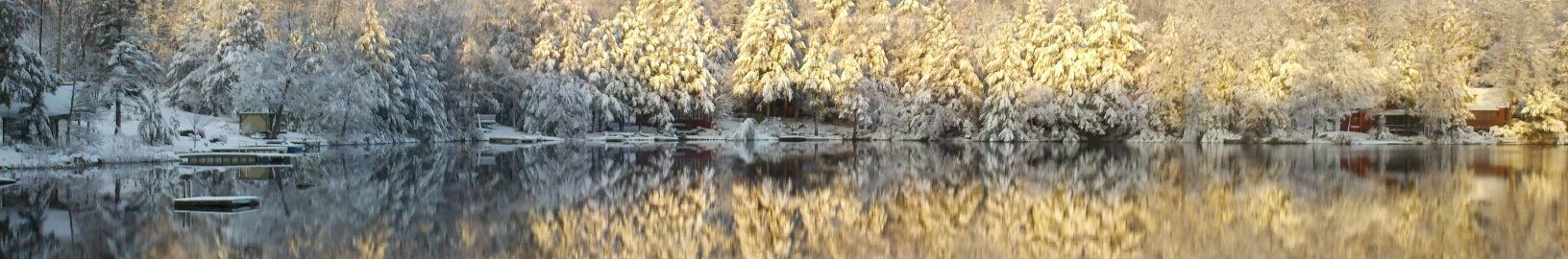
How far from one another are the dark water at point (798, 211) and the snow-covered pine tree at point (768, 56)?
2700 centimetres

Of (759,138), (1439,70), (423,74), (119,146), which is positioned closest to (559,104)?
(423,74)

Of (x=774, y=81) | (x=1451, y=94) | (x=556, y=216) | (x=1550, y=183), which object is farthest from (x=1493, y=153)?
(x=556, y=216)

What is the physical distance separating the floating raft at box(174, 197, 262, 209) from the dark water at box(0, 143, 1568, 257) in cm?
38

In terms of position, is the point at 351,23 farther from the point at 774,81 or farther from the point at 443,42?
the point at 774,81

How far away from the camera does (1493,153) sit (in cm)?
4112

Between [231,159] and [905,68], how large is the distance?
34.6 metres

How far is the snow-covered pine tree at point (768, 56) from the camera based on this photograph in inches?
→ 2341

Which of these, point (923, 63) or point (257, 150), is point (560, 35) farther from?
point (257, 150)

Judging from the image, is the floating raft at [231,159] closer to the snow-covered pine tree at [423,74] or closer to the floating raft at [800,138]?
the snow-covered pine tree at [423,74]

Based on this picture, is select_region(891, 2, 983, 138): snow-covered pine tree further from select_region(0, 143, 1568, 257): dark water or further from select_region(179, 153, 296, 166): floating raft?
select_region(179, 153, 296, 166): floating raft

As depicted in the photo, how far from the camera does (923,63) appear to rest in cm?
5819

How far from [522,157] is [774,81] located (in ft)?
77.1

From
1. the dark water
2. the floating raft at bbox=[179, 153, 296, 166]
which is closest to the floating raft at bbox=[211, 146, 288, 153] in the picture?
the floating raft at bbox=[179, 153, 296, 166]

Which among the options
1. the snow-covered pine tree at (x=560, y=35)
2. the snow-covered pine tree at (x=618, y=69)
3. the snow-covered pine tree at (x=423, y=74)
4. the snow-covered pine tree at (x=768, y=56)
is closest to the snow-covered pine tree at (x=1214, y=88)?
the snow-covered pine tree at (x=768, y=56)
